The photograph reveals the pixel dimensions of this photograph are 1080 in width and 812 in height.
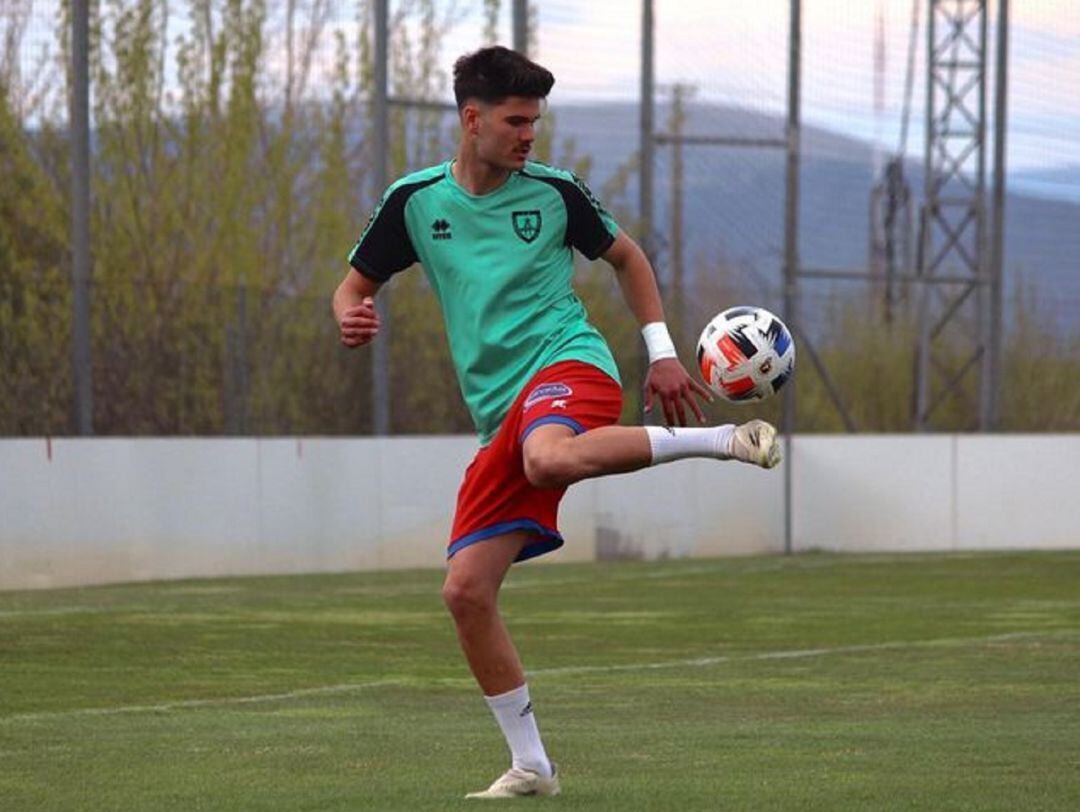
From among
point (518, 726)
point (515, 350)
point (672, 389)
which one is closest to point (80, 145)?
point (515, 350)

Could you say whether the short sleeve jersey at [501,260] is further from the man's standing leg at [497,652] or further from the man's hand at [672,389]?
the man's standing leg at [497,652]

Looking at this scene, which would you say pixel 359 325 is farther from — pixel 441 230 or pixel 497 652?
pixel 497 652

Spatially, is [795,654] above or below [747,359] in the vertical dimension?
below

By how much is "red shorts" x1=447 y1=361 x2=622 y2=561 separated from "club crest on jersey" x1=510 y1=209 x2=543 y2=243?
0.44 m

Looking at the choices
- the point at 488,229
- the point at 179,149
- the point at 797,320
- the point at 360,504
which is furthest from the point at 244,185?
the point at 488,229

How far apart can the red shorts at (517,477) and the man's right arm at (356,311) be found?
0.50 meters

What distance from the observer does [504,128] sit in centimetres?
768

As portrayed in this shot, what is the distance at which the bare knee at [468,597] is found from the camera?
7414 millimetres

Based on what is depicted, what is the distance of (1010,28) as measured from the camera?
30.8 metres

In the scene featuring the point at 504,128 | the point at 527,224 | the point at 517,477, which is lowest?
the point at 517,477

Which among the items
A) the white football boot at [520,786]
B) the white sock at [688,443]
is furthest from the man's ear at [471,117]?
the white football boot at [520,786]

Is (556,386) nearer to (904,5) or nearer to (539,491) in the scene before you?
(539,491)

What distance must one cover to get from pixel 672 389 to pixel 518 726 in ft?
3.44

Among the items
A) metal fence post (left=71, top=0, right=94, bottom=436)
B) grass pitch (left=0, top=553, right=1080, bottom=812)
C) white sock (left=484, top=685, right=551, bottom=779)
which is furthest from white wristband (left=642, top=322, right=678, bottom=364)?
metal fence post (left=71, top=0, right=94, bottom=436)
